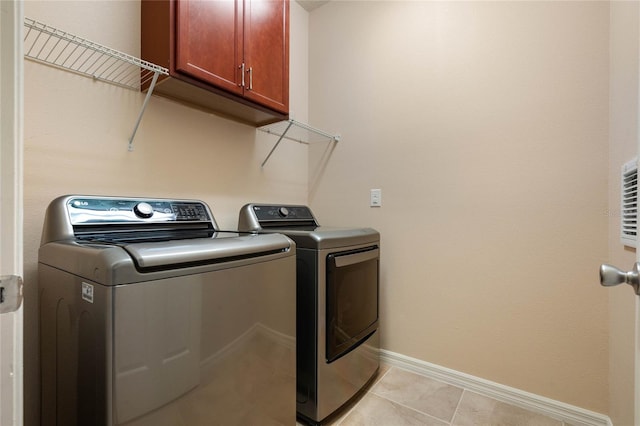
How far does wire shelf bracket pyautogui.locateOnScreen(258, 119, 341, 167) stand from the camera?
6.66ft

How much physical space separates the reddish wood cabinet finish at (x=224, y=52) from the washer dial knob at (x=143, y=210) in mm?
561

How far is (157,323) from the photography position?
0.77 m

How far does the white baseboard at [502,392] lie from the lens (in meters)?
1.42

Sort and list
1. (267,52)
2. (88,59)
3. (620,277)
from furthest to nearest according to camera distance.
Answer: (267,52), (88,59), (620,277)

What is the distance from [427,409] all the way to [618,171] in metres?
1.41

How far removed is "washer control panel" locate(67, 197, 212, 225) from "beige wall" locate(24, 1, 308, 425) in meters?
0.17

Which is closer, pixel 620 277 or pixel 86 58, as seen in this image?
pixel 620 277

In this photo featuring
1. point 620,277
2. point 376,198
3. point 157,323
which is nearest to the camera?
point 620,277

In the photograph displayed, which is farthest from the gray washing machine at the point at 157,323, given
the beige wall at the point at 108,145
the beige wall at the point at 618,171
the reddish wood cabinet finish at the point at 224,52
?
the beige wall at the point at 618,171

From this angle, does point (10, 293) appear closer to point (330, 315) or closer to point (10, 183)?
point (10, 183)

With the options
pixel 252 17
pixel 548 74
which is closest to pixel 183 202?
pixel 252 17

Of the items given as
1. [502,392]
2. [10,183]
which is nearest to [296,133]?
[10,183]

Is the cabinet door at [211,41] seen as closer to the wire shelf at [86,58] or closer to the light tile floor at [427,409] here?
the wire shelf at [86,58]

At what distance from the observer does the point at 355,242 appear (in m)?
1.57
